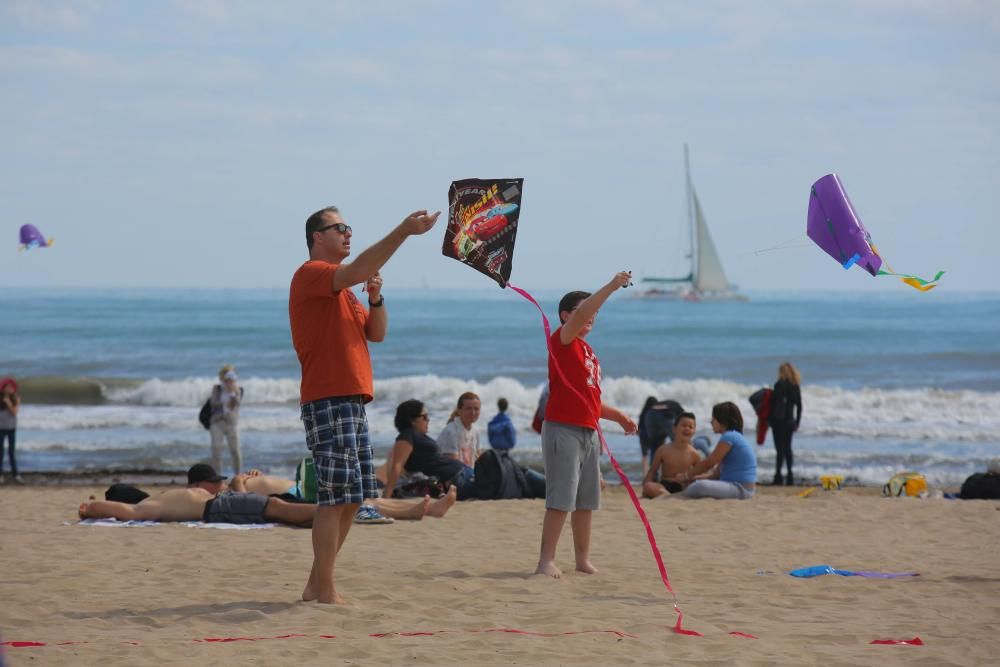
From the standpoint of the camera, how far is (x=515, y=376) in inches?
1191

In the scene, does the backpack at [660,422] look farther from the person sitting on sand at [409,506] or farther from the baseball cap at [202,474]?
the baseball cap at [202,474]

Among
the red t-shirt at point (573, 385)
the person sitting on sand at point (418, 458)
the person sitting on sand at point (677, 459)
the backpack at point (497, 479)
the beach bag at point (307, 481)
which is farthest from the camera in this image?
the person sitting on sand at point (677, 459)

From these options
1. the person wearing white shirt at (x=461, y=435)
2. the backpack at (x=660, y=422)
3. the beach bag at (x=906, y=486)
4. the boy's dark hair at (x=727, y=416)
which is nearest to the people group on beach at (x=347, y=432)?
the person wearing white shirt at (x=461, y=435)

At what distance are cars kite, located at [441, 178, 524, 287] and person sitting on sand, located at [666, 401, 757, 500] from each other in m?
4.79

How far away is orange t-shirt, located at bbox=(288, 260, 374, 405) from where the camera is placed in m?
4.68

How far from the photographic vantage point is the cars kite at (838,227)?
6.02m

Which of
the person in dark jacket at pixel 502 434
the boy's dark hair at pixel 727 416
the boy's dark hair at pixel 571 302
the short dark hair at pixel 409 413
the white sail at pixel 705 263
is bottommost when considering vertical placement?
the person in dark jacket at pixel 502 434

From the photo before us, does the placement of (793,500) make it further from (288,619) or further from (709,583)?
(288,619)

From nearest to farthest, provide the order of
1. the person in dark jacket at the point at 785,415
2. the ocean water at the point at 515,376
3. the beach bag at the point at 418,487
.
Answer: the beach bag at the point at 418,487, the person in dark jacket at the point at 785,415, the ocean water at the point at 515,376

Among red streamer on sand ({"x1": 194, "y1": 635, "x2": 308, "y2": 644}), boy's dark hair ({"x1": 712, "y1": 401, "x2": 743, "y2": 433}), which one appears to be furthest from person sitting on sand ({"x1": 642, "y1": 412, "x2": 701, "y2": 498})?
red streamer on sand ({"x1": 194, "y1": 635, "x2": 308, "y2": 644})

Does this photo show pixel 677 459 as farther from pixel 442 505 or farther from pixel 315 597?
pixel 315 597

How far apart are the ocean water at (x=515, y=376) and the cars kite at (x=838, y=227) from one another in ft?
23.9

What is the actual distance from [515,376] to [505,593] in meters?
24.8

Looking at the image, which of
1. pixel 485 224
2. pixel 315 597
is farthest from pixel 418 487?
pixel 485 224
